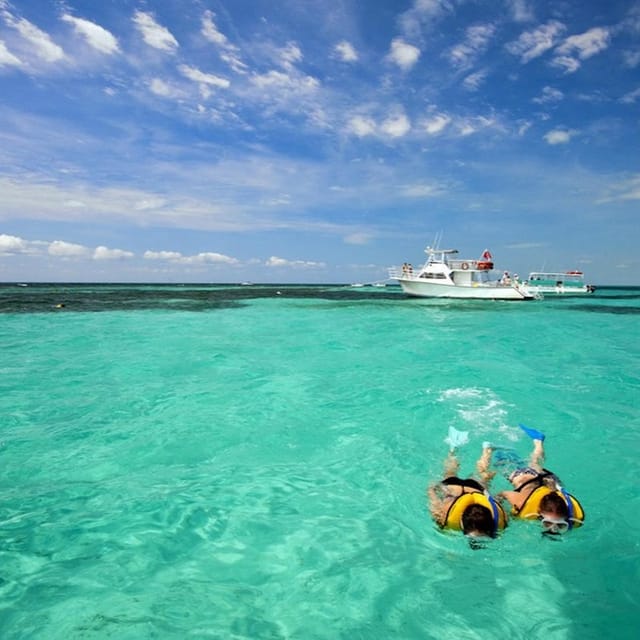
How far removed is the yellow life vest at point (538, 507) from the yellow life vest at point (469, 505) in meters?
0.25

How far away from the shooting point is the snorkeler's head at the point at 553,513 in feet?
15.3

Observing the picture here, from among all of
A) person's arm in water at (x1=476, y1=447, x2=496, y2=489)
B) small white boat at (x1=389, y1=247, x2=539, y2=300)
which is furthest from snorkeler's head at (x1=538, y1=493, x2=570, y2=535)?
small white boat at (x1=389, y1=247, x2=539, y2=300)

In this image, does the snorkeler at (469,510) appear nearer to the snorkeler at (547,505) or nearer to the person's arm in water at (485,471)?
the snorkeler at (547,505)

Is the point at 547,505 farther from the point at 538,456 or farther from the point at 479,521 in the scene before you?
the point at 538,456

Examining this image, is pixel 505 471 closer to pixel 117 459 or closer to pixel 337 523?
pixel 337 523

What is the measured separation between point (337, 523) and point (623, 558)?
3.05 m

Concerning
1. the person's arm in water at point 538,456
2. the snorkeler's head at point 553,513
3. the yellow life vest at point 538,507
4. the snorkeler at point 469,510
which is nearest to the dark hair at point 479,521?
the snorkeler at point 469,510

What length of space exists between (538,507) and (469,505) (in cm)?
84

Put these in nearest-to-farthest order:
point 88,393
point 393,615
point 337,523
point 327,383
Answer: point 393,615
point 337,523
point 88,393
point 327,383

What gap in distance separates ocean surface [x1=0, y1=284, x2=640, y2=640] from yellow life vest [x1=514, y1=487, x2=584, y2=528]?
0.49 ft

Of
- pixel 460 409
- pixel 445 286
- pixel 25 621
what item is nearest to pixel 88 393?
pixel 25 621

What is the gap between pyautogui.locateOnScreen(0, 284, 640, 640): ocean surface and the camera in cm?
376

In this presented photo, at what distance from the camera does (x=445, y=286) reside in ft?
156

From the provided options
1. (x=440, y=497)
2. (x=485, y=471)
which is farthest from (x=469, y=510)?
(x=485, y=471)
